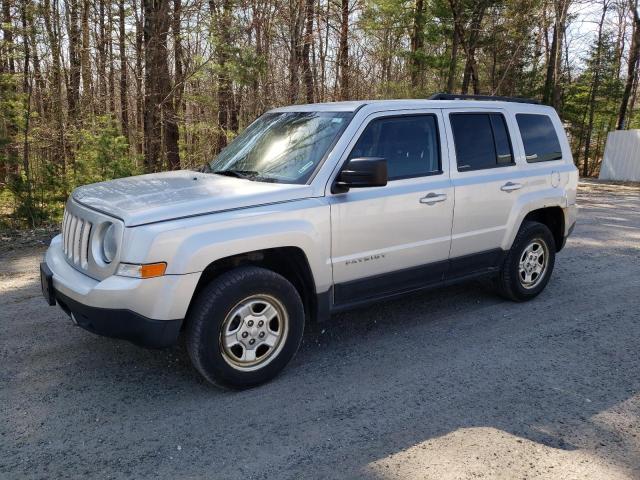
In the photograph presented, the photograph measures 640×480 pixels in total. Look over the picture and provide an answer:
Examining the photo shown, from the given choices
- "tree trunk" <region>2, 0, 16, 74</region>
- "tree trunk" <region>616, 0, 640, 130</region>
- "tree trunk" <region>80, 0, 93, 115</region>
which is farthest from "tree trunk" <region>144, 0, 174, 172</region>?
"tree trunk" <region>616, 0, 640, 130</region>

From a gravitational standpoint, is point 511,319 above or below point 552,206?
below

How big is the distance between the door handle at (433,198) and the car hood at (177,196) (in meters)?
1.11

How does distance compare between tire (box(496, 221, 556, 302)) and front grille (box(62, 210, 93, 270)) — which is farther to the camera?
tire (box(496, 221, 556, 302))

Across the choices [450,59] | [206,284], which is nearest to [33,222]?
[206,284]

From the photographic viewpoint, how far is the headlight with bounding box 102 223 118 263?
3.42m

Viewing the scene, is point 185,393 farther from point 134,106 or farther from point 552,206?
point 134,106

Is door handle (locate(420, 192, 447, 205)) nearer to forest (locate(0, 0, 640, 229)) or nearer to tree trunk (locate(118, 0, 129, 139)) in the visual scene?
forest (locate(0, 0, 640, 229))

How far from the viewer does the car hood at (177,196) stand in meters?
3.44

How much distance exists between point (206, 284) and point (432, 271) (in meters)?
2.02

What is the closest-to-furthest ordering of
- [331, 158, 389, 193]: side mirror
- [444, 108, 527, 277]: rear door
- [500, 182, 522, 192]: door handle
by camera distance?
[331, 158, 389, 193]: side mirror
[444, 108, 527, 277]: rear door
[500, 182, 522, 192]: door handle

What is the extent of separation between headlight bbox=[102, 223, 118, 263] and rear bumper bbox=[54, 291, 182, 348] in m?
0.33

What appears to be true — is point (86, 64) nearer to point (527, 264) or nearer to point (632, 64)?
point (527, 264)

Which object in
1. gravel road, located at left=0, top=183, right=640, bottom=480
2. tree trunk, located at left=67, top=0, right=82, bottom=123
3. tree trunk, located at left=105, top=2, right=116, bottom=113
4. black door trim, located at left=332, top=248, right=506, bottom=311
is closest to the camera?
gravel road, located at left=0, top=183, right=640, bottom=480

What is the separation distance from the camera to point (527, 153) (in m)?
5.43
